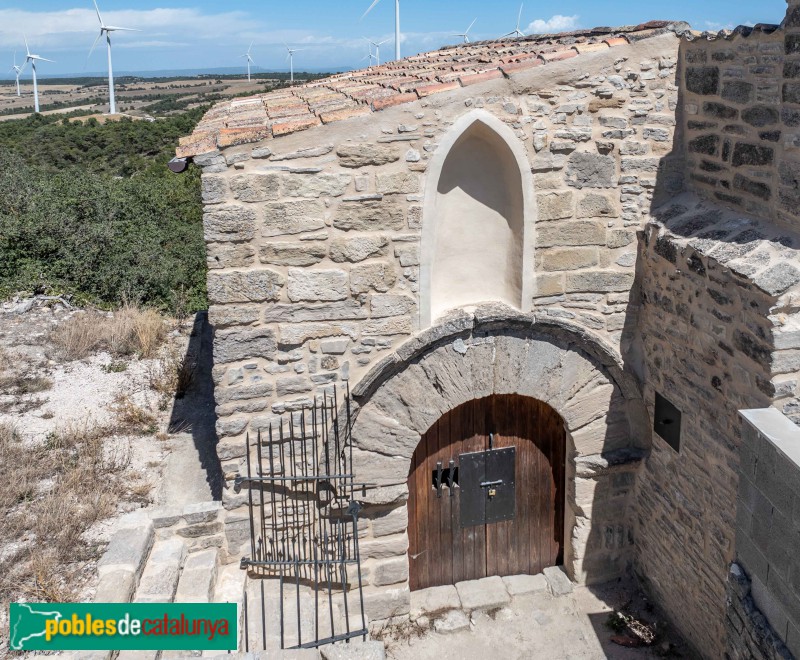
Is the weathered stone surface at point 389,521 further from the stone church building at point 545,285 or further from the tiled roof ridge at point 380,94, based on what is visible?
the tiled roof ridge at point 380,94

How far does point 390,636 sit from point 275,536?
4.24 feet

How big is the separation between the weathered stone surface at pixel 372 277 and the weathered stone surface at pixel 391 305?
63 millimetres

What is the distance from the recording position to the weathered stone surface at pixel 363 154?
4594mm

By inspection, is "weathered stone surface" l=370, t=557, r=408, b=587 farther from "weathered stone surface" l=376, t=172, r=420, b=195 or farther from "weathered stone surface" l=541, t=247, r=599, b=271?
"weathered stone surface" l=376, t=172, r=420, b=195

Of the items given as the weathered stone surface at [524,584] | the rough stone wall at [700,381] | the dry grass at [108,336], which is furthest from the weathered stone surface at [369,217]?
the dry grass at [108,336]

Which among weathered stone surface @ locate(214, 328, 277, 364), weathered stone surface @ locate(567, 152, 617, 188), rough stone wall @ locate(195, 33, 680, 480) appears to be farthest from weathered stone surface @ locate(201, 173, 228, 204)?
weathered stone surface @ locate(567, 152, 617, 188)

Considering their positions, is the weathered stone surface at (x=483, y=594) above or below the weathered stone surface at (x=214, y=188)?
below

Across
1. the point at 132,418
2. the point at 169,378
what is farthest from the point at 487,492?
the point at 169,378

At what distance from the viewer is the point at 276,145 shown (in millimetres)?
4535

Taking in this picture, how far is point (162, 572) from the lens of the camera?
498 centimetres

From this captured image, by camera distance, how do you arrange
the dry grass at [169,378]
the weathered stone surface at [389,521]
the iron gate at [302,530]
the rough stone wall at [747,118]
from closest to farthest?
the rough stone wall at [747,118], the iron gate at [302,530], the weathered stone surface at [389,521], the dry grass at [169,378]

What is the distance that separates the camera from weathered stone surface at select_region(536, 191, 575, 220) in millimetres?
4973

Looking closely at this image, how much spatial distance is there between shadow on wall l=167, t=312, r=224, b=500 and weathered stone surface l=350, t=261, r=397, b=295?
7.48ft

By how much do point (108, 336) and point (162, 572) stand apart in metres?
5.09
